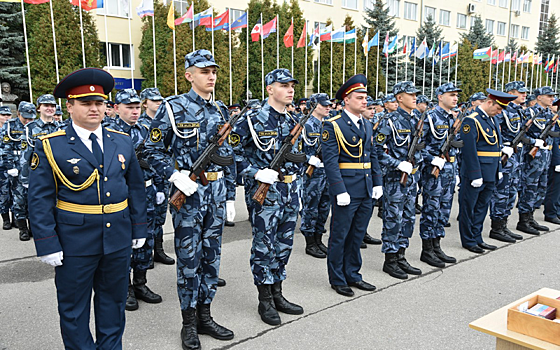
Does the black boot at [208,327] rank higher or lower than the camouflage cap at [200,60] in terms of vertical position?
lower

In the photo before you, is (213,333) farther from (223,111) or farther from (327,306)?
(223,111)

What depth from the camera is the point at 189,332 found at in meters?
3.59

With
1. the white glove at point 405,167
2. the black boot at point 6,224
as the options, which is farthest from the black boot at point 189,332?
the black boot at point 6,224

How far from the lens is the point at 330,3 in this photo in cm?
3016

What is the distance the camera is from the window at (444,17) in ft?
122

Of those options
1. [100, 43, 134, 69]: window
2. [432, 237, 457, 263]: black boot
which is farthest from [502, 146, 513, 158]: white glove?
[100, 43, 134, 69]: window

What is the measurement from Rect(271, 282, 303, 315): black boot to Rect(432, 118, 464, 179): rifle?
2696 millimetres

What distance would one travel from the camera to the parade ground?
3689 mm

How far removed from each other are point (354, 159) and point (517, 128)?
4254mm

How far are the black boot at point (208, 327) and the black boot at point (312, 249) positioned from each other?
2530mm

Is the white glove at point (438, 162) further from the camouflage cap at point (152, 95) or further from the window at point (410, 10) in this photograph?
the window at point (410, 10)

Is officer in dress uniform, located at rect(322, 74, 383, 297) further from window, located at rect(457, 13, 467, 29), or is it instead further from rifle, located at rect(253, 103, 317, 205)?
window, located at rect(457, 13, 467, 29)

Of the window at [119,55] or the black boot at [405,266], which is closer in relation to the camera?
the black boot at [405,266]

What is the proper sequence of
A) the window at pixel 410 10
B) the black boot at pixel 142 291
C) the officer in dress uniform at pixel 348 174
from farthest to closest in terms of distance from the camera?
the window at pixel 410 10
the officer in dress uniform at pixel 348 174
the black boot at pixel 142 291
